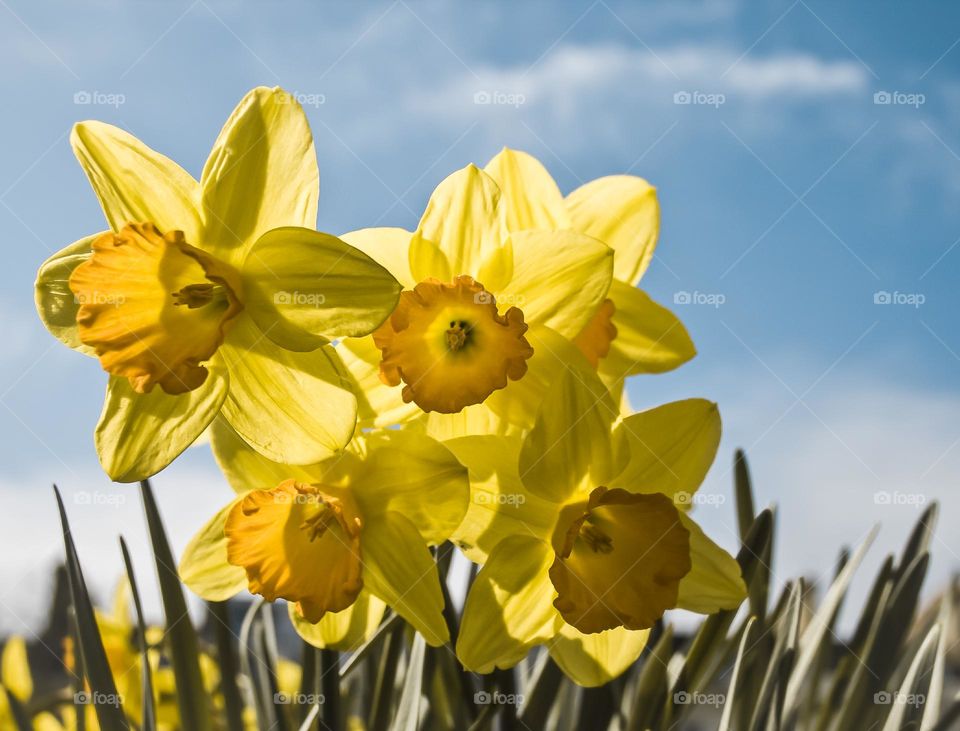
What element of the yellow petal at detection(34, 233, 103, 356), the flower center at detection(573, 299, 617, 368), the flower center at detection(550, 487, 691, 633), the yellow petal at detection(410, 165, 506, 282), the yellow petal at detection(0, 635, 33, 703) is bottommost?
the yellow petal at detection(0, 635, 33, 703)

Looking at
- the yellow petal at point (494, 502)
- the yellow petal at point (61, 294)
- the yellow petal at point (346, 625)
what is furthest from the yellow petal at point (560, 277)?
the yellow petal at point (61, 294)

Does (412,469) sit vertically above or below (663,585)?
above

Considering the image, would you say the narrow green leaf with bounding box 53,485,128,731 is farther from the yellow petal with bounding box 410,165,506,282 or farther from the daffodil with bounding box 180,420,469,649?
the yellow petal with bounding box 410,165,506,282

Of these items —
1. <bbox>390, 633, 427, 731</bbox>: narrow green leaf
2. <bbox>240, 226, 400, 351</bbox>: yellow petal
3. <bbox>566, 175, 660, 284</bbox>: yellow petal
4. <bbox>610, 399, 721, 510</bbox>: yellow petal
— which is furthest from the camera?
<bbox>566, 175, 660, 284</bbox>: yellow petal

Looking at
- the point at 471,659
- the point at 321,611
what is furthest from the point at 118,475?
the point at 471,659

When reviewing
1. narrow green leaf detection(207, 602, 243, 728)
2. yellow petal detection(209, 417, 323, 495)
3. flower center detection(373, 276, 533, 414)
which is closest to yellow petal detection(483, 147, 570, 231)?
flower center detection(373, 276, 533, 414)

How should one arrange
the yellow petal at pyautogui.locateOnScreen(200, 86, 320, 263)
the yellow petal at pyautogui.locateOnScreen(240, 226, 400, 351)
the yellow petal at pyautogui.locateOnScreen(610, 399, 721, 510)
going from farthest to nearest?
1. the yellow petal at pyautogui.locateOnScreen(610, 399, 721, 510)
2. the yellow petal at pyautogui.locateOnScreen(200, 86, 320, 263)
3. the yellow petal at pyautogui.locateOnScreen(240, 226, 400, 351)

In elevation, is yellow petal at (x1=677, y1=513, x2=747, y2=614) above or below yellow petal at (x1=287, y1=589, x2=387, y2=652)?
above

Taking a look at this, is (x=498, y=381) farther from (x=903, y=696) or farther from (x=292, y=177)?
(x=903, y=696)
